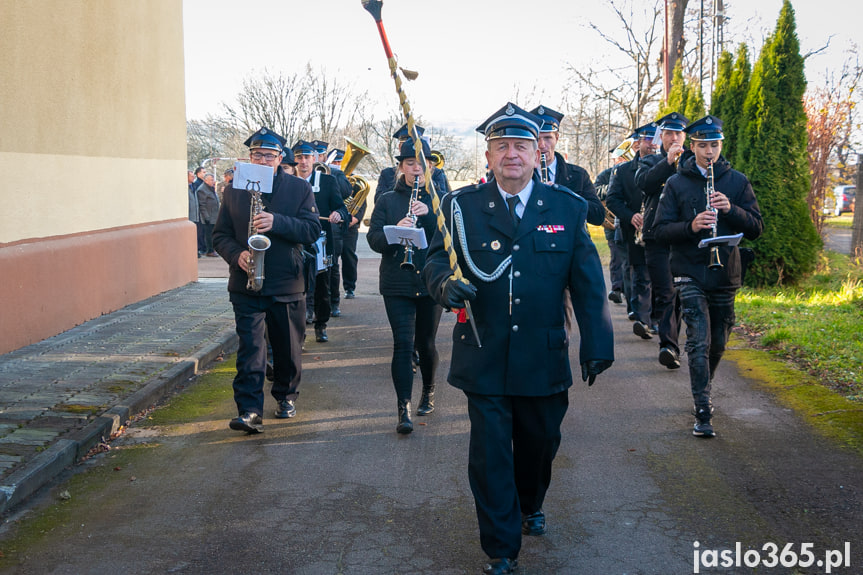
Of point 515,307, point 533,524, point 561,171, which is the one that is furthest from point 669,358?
point 515,307

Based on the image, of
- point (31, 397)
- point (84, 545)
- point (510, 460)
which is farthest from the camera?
point (31, 397)

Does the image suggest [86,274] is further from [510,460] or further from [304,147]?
[510,460]

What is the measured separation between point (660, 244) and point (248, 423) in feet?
12.7

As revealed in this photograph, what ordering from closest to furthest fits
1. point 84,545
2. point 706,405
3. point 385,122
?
point 84,545 → point 706,405 → point 385,122

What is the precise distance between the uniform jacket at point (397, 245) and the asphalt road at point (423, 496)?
3.50ft

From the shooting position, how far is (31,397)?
24.5ft

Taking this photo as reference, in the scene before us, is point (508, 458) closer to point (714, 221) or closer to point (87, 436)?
point (714, 221)

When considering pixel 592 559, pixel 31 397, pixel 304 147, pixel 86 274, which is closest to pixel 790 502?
pixel 592 559

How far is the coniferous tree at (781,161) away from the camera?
1470 cm

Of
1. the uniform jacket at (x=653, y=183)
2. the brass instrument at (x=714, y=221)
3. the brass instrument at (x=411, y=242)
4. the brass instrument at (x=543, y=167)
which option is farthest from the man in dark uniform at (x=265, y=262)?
the uniform jacket at (x=653, y=183)

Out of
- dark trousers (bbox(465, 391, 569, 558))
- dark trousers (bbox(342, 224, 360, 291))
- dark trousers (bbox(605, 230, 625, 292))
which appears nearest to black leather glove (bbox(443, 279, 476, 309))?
dark trousers (bbox(465, 391, 569, 558))

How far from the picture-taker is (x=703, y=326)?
6762mm

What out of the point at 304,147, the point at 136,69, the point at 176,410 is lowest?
the point at 176,410

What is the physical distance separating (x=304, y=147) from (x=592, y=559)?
7.10 metres
